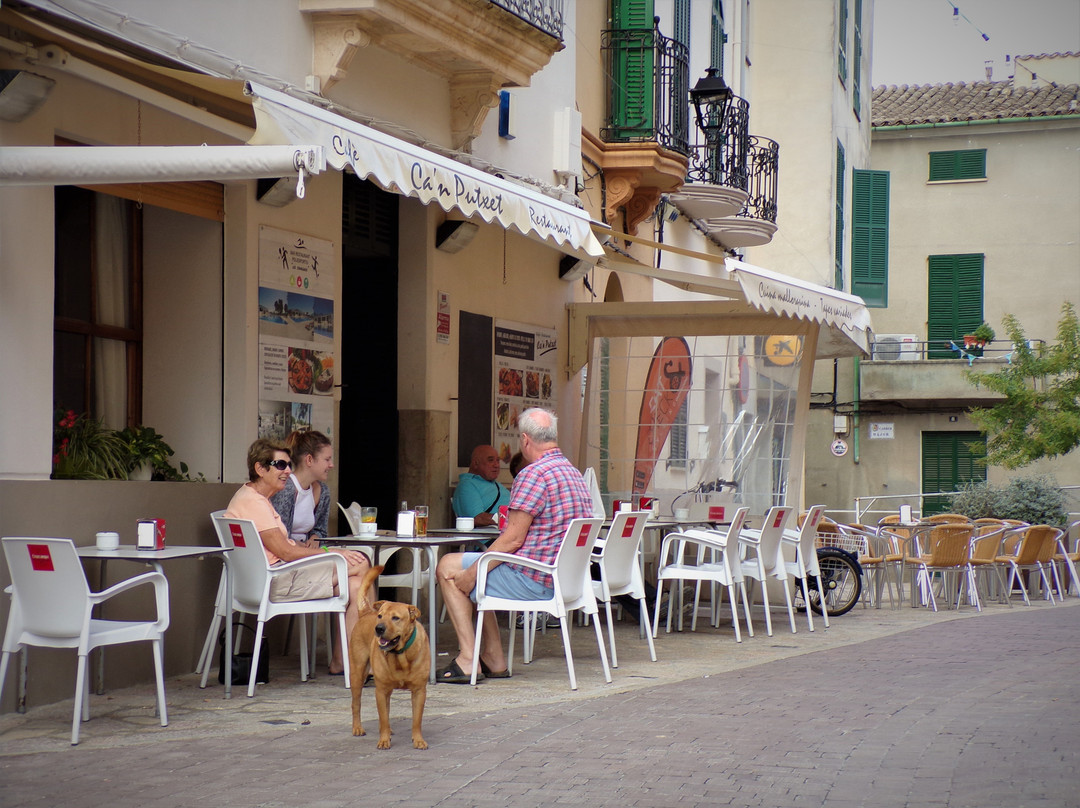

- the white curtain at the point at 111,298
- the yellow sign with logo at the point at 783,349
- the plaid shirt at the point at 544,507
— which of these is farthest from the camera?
the yellow sign with logo at the point at 783,349

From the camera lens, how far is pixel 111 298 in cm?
878

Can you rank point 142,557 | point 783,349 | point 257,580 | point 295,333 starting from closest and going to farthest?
point 142,557 < point 257,580 < point 295,333 < point 783,349

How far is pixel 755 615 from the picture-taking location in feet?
41.8

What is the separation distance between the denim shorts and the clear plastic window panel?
17.3 ft

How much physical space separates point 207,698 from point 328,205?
4104mm

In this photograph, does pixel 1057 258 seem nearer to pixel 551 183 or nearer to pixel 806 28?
pixel 806 28

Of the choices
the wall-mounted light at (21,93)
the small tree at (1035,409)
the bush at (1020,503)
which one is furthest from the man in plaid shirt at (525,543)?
the small tree at (1035,409)

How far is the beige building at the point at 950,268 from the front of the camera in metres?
29.7

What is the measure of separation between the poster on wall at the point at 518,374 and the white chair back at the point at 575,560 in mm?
4600

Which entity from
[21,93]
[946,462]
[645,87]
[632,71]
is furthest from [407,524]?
[946,462]

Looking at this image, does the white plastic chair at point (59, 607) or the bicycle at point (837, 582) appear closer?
the white plastic chair at point (59, 607)

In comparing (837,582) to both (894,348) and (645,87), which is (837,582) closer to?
(645,87)

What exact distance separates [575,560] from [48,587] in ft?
9.94

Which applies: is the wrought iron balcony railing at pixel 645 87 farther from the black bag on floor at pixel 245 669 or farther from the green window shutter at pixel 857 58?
the green window shutter at pixel 857 58
